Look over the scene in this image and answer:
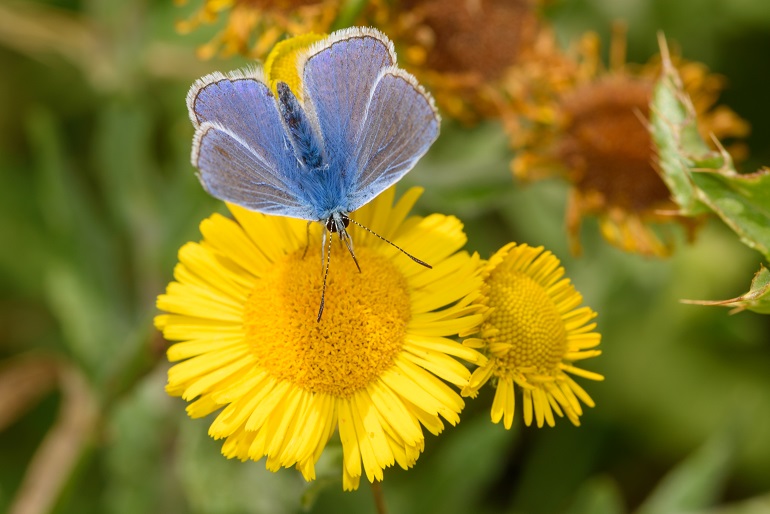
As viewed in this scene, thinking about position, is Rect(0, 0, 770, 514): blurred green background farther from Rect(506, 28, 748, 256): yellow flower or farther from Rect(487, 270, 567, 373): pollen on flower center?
Rect(487, 270, 567, 373): pollen on flower center

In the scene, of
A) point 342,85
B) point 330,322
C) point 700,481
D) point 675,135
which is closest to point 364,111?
point 342,85

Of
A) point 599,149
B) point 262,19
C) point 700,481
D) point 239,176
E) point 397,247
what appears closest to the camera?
point 239,176

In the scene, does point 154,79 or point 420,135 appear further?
point 154,79

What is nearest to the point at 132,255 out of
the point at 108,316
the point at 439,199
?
the point at 108,316

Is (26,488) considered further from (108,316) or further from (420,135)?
(420,135)

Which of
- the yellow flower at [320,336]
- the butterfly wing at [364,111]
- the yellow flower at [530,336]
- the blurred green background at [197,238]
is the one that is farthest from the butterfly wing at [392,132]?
the blurred green background at [197,238]

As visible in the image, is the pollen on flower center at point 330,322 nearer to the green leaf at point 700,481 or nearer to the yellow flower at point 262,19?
the yellow flower at point 262,19

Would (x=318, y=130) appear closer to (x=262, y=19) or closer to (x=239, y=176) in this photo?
(x=239, y=176)
